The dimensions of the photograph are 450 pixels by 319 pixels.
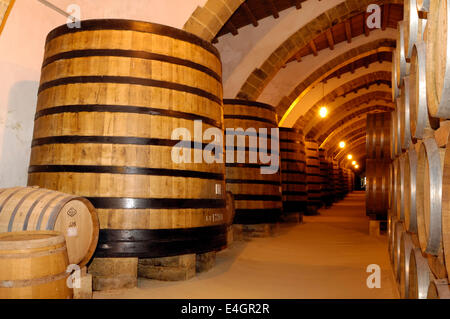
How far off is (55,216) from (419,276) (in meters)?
2.15

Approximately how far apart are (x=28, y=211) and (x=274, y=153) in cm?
421

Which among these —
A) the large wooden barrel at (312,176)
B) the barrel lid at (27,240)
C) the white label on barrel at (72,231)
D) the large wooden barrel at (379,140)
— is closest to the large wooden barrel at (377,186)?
the large wooden barrel at (379,140)

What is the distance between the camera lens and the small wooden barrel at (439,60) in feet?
3.47

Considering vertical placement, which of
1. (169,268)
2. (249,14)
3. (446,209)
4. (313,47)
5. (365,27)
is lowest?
(169,268)

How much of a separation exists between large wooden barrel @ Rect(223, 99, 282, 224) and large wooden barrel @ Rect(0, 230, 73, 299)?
12.5 ft

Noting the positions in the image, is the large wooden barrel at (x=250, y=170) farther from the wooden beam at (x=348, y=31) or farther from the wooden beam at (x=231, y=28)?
the wooden beam at (x=348, y=31)

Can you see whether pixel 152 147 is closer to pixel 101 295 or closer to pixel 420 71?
pixel 101 295

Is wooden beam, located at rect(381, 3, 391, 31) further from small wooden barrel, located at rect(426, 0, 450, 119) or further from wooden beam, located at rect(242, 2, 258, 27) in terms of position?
small wooden barrel, located at rect(426, 0, 450, 119)

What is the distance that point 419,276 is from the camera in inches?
73.5

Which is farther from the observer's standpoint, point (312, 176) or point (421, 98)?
point (312, 176)

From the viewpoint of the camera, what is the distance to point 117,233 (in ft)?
9.55

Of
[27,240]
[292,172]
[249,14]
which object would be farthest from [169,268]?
[249,14]

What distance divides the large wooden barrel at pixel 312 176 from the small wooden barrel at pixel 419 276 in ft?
31.2

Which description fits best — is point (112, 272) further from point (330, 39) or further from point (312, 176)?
point (312, 176)
